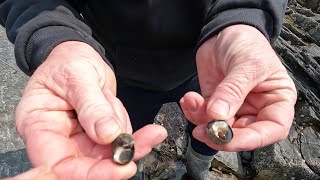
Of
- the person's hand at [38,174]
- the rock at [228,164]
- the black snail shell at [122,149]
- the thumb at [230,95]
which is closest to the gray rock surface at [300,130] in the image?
the rock at [228,164]

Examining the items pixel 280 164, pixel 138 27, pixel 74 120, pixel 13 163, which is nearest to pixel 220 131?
pixel 74 120

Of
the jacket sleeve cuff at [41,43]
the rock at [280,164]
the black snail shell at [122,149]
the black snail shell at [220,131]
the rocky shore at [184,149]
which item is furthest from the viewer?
the rock at [280,164]

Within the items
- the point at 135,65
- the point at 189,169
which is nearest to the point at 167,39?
the point at 135,65

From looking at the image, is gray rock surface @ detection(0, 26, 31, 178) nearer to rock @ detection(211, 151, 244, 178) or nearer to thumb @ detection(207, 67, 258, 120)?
rock @ detection(211, 151, 244, 178)

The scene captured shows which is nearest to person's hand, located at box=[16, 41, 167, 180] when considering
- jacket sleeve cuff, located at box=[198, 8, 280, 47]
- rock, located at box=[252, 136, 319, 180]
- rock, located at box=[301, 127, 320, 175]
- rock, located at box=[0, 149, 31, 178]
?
jacket sleeve cuff, located at box=[198, 8, 280, 47]

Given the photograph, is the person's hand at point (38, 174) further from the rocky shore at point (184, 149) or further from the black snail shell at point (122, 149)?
the rocky shore at point (184, 149)

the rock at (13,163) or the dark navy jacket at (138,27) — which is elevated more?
the dark navy jacket at (138,27)

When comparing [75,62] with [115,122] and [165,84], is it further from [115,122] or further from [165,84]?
[165,84]

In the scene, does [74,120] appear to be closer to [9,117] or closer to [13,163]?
[13,163]
